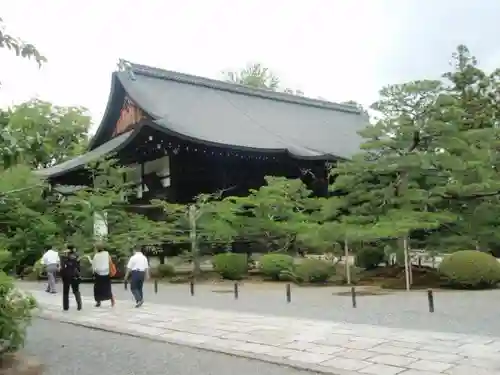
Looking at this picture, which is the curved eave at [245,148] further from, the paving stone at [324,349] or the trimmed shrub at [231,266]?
the paving stone at [324,349]

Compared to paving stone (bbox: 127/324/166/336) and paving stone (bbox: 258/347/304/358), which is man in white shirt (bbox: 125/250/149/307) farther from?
paving stone (bbox: 258/347/304/358)

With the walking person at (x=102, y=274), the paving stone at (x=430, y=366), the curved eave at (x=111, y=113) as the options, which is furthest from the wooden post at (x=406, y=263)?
the curved eave at (x=111, y=113)

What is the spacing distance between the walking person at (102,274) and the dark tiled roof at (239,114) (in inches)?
342

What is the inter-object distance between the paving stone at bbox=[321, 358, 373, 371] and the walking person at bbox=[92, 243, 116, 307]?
6.52 metres

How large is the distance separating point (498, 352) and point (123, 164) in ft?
65.8

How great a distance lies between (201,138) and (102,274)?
9168 millimetres

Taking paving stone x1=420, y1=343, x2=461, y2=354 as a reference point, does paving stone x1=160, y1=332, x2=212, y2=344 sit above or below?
above

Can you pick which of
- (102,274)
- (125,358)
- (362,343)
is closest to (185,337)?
(125,358)

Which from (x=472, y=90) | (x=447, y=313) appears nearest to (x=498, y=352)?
(x=447, y=313)

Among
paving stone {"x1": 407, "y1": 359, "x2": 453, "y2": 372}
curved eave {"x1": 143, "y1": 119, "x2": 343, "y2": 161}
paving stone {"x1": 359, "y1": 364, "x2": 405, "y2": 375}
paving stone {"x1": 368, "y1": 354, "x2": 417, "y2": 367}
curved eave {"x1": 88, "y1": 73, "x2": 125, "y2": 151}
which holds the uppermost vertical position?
curved eave {"x1": 88, "y1": 73, "x2": 125, "y2": 151}

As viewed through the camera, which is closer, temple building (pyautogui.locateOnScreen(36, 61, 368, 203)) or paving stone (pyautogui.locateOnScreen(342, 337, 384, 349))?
paving stone (pyautogui.locateOnScreen(342, 337, 384, 349))

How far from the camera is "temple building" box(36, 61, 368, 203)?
2134 centimetres

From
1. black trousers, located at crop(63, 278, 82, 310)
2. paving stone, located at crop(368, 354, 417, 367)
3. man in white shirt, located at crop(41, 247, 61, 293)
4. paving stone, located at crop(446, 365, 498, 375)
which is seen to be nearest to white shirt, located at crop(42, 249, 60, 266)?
man in white shirt, located at crop(41, 247, 61, 293)

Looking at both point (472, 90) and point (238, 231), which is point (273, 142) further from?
point (472, 90)
